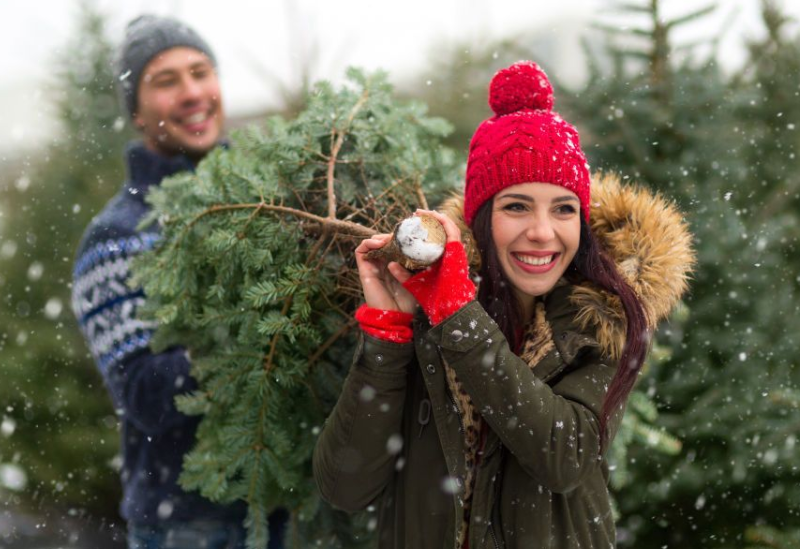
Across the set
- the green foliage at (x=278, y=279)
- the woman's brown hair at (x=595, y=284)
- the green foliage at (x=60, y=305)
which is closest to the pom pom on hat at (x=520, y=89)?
the woman's brown hair at (x=595, y=284)

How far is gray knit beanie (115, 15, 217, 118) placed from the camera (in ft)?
11.9

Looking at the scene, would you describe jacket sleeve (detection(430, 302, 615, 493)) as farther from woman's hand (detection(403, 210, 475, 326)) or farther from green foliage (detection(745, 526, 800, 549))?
green foliage (detection(745, 526, 800, 549))

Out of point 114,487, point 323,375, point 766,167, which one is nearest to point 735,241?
point 766,167

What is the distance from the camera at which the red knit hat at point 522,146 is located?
76.1 inches

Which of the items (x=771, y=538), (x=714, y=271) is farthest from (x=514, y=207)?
(x=771, y=538)

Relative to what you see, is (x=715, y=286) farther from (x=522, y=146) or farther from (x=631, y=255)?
(x=522, y=146)

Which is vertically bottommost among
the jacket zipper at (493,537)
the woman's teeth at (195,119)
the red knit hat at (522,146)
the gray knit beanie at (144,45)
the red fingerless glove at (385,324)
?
the jacket zipper at (493,537)

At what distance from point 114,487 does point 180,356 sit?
333 cm

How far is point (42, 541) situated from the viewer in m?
5.98

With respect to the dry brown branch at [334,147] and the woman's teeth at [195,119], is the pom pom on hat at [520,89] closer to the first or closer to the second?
the dry brown branch at [334,147]

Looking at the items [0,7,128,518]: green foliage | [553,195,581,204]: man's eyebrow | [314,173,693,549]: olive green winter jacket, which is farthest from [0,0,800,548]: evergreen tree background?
[0,7,128,518]: green foliage

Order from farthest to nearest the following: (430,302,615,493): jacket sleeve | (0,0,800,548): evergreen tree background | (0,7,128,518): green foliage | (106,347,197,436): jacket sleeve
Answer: (0,7,128,518): green foliage
(0,0,800,548): evergreen tree background
(106,347,197,436): jacket sleeve
(430,302,615,493): jacket sleeve

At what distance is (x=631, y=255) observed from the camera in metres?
2.05

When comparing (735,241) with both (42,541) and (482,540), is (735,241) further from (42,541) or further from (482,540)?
(42,541)
